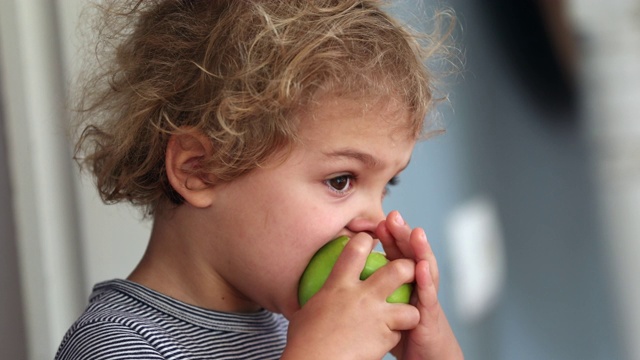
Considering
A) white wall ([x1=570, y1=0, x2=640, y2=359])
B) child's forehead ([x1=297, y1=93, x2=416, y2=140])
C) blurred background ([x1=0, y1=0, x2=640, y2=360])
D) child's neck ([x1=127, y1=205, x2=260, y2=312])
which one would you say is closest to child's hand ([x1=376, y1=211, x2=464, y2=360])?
child's forehead ([x1=297, y1=93, x2=416, y2=140])

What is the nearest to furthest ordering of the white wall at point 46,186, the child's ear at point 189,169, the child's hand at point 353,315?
the child's hand at point 353,315 < the child's ear at point 189,169 < the white wall at point 46,186

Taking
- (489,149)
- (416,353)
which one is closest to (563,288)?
(489,149)

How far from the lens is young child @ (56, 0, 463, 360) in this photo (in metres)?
0.94

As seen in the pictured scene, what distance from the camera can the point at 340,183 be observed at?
0.98 m

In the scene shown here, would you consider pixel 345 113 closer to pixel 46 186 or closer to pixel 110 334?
pixel 110 334

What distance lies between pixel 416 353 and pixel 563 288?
106cm

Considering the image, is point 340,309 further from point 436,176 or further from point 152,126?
point 436,176

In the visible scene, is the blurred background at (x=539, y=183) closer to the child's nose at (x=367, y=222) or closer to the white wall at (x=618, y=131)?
the white wall at (x=618, y=131)

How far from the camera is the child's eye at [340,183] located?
0.97m

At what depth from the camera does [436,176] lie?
6.00 ft

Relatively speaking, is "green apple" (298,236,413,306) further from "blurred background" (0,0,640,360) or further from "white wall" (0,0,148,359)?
"blurred background" (0,0,640,360)

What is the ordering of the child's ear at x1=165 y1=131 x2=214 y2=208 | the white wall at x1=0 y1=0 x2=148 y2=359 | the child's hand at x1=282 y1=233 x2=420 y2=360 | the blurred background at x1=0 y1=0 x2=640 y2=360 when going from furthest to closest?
the blurred background at x1=0 y1=0 x2=640 y2=360 → the white wall at x1=0 y1=0 x2=148 y2=359 → the child's ear at x1=165 y1=131 x2=214 y2=208 → the child's hand at x1=282 y1=233 x2=420 y2=360

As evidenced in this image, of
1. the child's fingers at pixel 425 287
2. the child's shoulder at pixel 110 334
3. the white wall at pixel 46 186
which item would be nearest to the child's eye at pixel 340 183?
the child's fingers at pixel 425 287

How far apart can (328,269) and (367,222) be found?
2.9 inches
